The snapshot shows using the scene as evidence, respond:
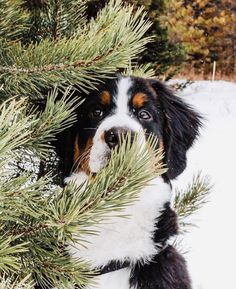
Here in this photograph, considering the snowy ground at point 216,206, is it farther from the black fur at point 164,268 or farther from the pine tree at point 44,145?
the pine tree at point 44,145

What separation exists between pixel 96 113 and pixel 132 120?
8.6 inches

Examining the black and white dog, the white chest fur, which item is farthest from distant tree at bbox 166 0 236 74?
the white chest fur

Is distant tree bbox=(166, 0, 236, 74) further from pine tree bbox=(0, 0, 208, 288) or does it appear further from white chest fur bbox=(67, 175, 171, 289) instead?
pine tree bbox=(0, 0, 208, 288)

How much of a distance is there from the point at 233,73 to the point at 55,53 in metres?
24.5

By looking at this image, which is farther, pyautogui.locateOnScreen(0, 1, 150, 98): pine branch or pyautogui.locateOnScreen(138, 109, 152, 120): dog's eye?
pyautogui.locateOnScreen(138, 109, 152, 120): dog's eye

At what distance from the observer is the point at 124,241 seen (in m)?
2.23

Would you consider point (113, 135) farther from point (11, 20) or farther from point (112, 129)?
point (11, 20)

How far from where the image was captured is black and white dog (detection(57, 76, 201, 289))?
6.93 ft

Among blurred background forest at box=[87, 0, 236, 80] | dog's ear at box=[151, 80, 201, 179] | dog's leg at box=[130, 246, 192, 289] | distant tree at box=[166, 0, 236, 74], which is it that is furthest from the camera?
distant tree at box=[166, 0, 236, 74]

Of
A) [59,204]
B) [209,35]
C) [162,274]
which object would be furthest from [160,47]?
[209,35]

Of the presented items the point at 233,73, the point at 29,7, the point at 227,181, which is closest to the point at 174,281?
the point at 29,7

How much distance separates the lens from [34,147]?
1.65m

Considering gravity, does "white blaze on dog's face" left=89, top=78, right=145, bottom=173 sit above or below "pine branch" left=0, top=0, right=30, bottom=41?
below

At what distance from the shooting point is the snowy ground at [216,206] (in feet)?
15.0
